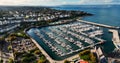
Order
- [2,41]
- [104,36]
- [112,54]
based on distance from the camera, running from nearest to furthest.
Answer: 1. [112,54]
2. [2,41]
3. [104,36]

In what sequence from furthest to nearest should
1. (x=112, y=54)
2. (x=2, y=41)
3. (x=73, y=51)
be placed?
(x=2, y=41)
(x=73, y=51)
(x=112, y=54)

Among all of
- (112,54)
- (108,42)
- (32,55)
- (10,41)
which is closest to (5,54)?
(32,55)

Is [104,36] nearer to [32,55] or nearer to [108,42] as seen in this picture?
[108,42]

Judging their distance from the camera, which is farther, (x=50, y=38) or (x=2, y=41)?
(x=50, y=38)

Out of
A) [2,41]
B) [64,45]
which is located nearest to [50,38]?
[64,45]

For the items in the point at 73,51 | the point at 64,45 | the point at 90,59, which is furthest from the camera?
the point at 64,45

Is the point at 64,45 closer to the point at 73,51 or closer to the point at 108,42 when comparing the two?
the point at 73,51

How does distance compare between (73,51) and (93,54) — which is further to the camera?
(73,51)

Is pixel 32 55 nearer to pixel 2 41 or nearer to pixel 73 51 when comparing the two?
pixel 73 51

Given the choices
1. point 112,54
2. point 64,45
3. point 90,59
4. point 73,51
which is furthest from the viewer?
point 64,45
